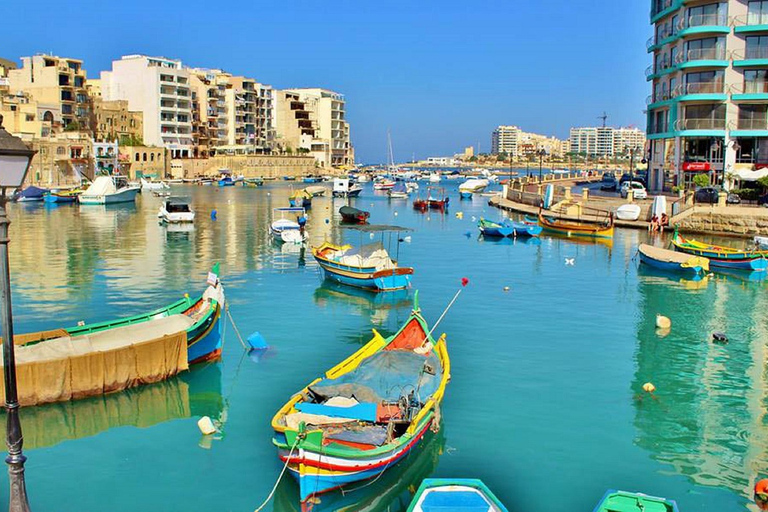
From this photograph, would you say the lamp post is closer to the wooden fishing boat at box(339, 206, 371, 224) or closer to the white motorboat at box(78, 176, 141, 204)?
the wooden fishing boat at box(339, 206, 371, 224)

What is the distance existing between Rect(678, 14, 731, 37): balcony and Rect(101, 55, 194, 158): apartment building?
285ft

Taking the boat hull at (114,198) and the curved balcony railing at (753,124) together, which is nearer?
the curved balcony railing at (753,124)

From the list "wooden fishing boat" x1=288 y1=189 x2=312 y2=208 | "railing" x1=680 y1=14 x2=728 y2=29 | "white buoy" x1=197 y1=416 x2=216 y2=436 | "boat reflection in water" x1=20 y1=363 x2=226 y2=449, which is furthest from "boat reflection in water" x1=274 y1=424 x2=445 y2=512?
"wooden fishing boat" x1=288 y1=189 x2=312 y2=208

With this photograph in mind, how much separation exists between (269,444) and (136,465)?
2.50 m

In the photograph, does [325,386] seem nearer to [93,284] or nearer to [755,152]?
[93,284]

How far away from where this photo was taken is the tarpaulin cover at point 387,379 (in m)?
14.1

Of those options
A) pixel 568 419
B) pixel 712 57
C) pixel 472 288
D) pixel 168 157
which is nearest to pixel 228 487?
pixel 568 419

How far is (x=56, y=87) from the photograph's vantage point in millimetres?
102188

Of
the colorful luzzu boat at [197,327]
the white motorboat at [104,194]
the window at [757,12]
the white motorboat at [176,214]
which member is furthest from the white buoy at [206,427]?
the white motorboat at [104,194]

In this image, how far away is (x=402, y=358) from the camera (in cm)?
1636

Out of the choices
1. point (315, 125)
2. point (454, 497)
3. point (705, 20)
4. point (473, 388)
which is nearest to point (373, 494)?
point (454, 497)

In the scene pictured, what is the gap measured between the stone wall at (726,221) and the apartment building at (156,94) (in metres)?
91.8

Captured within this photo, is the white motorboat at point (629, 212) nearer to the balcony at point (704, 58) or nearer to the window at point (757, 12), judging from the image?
the balcony at point (704, 58)

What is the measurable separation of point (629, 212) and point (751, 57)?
46.7ft
